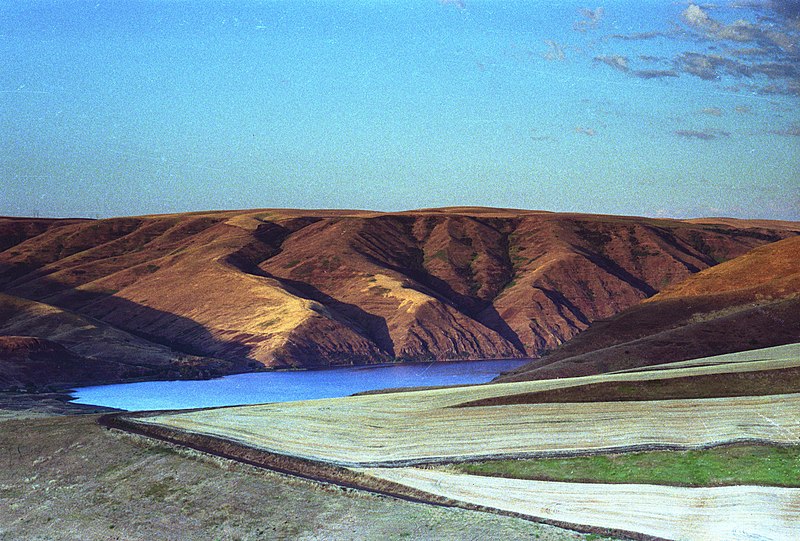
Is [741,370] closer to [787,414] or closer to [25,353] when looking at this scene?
[787,414]

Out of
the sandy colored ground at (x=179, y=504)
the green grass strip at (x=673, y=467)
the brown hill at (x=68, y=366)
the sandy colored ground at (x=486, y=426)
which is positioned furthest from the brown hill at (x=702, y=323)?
the brown hill at (x=68, y=366)

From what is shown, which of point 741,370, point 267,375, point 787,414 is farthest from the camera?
point 267,375

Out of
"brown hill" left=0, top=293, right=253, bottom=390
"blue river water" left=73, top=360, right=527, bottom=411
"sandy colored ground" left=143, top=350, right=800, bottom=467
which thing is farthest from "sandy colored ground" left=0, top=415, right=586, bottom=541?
"brown hill" left=0, top=293, right=253, bottom=390

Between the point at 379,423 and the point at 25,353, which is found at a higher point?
the point at 379,423

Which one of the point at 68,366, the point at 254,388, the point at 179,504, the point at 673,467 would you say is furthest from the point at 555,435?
the point at 68,366

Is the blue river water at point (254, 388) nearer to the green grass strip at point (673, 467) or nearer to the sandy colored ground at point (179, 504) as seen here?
the sandy colored ground at point (179, 504)

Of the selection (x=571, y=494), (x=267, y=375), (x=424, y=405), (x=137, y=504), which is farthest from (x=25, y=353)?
(x=571, y=494)
